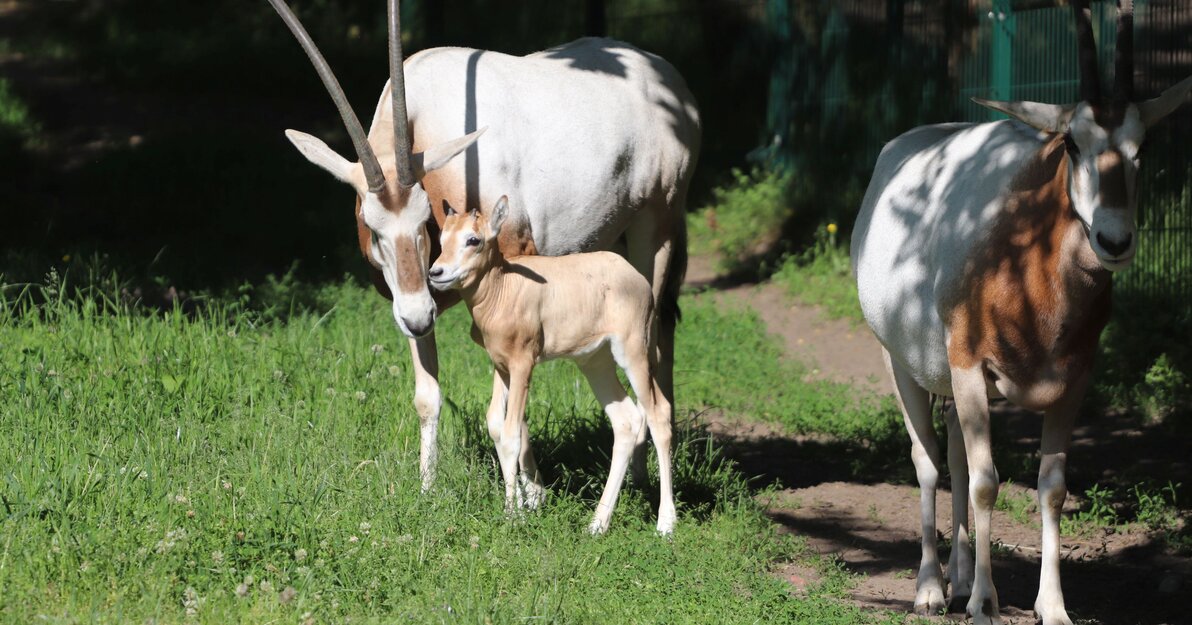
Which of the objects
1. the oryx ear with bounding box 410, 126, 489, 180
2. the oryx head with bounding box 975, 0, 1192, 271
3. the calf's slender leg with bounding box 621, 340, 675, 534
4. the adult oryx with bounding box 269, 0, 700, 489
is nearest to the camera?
the oryx head with bounding box 975, 0, 1192, 271

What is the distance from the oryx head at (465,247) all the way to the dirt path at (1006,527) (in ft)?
5.77

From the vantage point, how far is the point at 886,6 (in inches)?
487

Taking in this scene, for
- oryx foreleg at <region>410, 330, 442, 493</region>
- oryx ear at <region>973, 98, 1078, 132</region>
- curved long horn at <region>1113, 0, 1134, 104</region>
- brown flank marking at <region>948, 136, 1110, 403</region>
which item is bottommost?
oryx foreleg at <region>410, 330, 442, 493</region>

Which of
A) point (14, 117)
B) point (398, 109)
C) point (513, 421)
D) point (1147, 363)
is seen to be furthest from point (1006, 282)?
point (14, 117)

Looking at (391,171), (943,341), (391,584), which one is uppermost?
(391,171)

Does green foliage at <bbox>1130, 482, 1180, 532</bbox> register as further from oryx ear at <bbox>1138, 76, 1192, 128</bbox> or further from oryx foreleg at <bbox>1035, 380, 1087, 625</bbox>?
oryx ear at <bbox>1138, 76, 1192, 128</bbox>

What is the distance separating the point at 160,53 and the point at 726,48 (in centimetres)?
648

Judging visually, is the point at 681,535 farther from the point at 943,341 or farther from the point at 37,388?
the point at 37,388

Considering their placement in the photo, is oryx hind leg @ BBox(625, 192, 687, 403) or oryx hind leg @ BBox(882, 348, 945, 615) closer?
oryx hind leg @ BBox(882, 348, 945, 615)

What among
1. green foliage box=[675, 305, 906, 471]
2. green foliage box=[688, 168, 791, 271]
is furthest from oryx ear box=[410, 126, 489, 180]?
green foliage box=[688, 168, 791, 271]

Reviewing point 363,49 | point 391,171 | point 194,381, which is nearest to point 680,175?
point 391,171

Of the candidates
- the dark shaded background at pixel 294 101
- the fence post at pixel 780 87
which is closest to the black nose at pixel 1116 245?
the dark shaded background at pixel 294 101

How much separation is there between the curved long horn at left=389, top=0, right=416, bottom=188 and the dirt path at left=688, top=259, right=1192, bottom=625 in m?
2.20

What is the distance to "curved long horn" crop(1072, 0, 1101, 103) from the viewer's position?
4.34 metres
